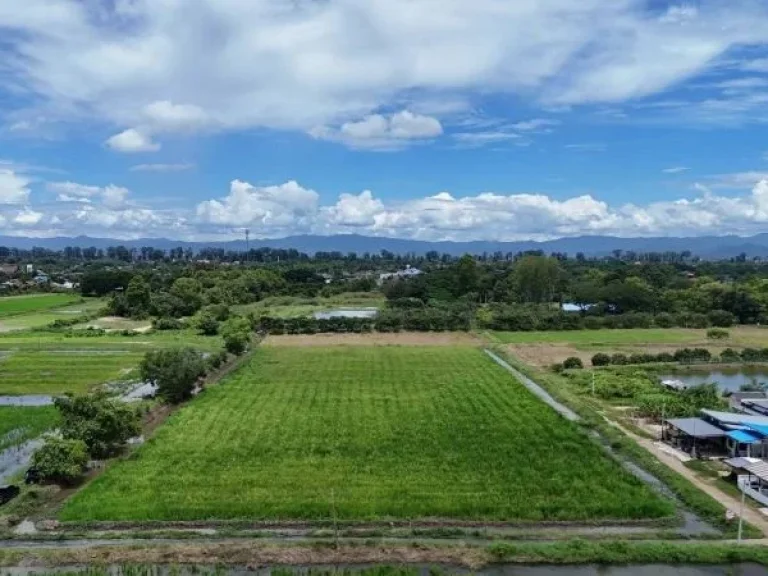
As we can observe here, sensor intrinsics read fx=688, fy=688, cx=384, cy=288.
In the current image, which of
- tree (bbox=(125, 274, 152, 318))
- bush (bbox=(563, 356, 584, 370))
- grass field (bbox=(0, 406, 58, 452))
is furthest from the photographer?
tree (bbox=(125, 274, 152, 318))

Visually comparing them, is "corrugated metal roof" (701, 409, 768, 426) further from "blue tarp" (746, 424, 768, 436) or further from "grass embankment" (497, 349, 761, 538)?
"grass embankment" (497, 349, 761, 538)

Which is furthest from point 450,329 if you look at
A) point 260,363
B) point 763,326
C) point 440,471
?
point 440,471

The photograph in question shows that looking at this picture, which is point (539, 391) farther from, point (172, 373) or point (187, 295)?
point (187, 295)

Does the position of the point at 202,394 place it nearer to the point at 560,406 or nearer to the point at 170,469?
the point at 170,469

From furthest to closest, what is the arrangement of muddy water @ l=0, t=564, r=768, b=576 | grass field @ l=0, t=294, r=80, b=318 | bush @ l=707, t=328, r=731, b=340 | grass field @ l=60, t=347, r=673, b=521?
1. grass field @ l=0, t=294, r=80, b=318
2. bush @ l=707, t=328, r=731, b=340
3. grass field @ l=60, t=347, r=673, b=521
4. muddy water @ l=0, t=564, r=768, b=576

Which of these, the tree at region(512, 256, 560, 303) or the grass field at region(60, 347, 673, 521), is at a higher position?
the tree at region(512, 256, 560, 303)

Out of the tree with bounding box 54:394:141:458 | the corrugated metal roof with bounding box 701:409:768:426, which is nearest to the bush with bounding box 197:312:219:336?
the tree with bounding box 54:394:141:458

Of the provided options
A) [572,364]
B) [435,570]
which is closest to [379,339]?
[572,364]
